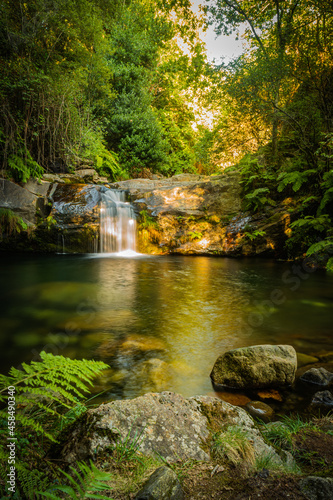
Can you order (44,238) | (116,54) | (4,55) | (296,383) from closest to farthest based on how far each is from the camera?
(296,383)
(4,55)
(44,238)
(116,54)

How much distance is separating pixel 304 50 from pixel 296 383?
38.9ft

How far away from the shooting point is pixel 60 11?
10.1m

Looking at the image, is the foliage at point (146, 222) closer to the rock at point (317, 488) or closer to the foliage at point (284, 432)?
the foliage at point (284, 432)

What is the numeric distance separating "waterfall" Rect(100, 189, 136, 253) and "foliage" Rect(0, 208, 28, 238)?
3.23 meters

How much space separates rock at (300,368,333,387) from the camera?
2.81 metres

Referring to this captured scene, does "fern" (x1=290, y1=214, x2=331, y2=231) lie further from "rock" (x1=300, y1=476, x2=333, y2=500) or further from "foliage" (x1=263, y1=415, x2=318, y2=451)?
"rock" (x1=300, y1=476, x2=333, y2=500)

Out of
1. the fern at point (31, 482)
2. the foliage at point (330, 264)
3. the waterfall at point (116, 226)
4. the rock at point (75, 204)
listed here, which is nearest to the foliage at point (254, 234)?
the foliage at point (330, 264)

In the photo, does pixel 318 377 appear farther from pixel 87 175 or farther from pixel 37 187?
pixel 87 175

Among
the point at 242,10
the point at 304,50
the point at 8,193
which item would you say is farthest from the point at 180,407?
the point at 242,10

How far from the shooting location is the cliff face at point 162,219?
11352 mm

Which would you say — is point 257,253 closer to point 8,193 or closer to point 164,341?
point 164,341

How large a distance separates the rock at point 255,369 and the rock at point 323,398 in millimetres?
270

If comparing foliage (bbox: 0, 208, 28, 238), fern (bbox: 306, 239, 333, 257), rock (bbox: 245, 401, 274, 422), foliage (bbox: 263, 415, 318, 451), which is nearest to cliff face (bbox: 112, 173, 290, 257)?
fern (bbox: 306, 239, 333, 257)

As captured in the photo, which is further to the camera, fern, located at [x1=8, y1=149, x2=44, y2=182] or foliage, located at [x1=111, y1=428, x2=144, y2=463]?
fern, located at [x1=8, y1=149, x2=44, y2=182]
